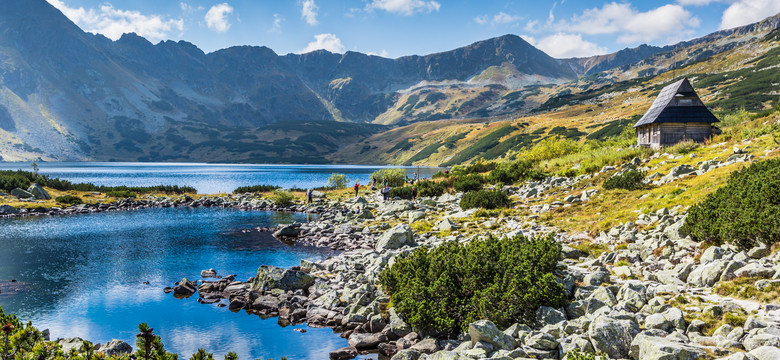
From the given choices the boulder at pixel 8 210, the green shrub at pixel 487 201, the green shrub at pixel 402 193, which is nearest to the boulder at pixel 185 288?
the green shrub at pixel 487 201

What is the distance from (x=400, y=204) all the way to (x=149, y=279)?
25.4 metres

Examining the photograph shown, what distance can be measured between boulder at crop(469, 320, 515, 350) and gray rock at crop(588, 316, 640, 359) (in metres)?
2.29

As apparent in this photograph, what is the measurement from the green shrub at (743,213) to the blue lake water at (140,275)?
47.3 feet

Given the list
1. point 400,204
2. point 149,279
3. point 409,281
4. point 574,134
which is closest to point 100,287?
point 149,279

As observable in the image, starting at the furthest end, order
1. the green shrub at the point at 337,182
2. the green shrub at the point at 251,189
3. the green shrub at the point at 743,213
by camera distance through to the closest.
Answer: the green shrub at the point at 337,182
the green shrub at the point at 251,189
the green shrub at the point at 743,213

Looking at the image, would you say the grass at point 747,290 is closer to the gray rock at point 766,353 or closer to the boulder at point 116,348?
the gray rock at point 766,353

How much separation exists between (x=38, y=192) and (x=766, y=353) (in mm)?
80356

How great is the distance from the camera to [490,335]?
12180mm

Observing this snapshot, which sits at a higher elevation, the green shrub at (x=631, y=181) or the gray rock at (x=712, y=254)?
the green shrub at (x=631, y=181)

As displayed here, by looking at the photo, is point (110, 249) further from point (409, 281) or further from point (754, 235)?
point (754, 235)

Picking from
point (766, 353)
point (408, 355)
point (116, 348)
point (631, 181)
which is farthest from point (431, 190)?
point (766, 353)

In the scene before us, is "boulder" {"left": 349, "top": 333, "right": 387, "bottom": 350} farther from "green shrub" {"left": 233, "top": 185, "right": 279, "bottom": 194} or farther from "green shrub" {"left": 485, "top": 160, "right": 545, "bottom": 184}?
"green shrub" {"left": 233, "top": 185, "right": 279, "bottom": 194}

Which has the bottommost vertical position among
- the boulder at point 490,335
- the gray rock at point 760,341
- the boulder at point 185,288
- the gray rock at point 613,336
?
the boulder at point 185,288

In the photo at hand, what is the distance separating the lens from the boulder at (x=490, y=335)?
1202 centimetres
